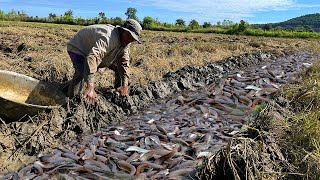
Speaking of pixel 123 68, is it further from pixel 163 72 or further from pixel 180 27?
pixel 180 27

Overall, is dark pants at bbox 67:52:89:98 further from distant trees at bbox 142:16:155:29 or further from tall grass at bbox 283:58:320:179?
distant trees at bbox 142:16:155:29

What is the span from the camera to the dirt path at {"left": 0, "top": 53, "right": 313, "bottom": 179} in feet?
15.4

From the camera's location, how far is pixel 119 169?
4.76 meters

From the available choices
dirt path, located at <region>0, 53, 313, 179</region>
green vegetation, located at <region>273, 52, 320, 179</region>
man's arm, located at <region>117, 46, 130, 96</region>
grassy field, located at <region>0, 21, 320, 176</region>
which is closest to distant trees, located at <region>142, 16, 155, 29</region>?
grassy field, located at <region>0, 21, 320, 176</region>

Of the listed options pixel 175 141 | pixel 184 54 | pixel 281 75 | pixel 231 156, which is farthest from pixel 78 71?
pixel 184 54

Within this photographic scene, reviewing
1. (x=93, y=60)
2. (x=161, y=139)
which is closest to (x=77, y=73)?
(x=93, y=60)

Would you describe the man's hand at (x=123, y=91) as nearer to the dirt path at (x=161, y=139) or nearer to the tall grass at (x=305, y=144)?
the dirt path at (x=161, y=139)

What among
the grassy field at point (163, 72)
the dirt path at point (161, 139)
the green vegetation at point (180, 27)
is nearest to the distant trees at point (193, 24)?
the green vegetation at point (180, 27)

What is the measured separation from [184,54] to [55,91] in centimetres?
844

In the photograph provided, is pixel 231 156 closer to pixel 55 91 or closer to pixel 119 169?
pixel 119 169

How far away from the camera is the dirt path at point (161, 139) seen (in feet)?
15.4

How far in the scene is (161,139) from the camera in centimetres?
569

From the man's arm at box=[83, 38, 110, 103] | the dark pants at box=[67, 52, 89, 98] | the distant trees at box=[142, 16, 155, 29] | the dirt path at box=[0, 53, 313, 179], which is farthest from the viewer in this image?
the distant trees at box=[142, 16, 155, 29]

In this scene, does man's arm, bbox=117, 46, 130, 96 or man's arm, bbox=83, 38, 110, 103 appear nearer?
man's arm, bbox=83, 38, 110, 103
